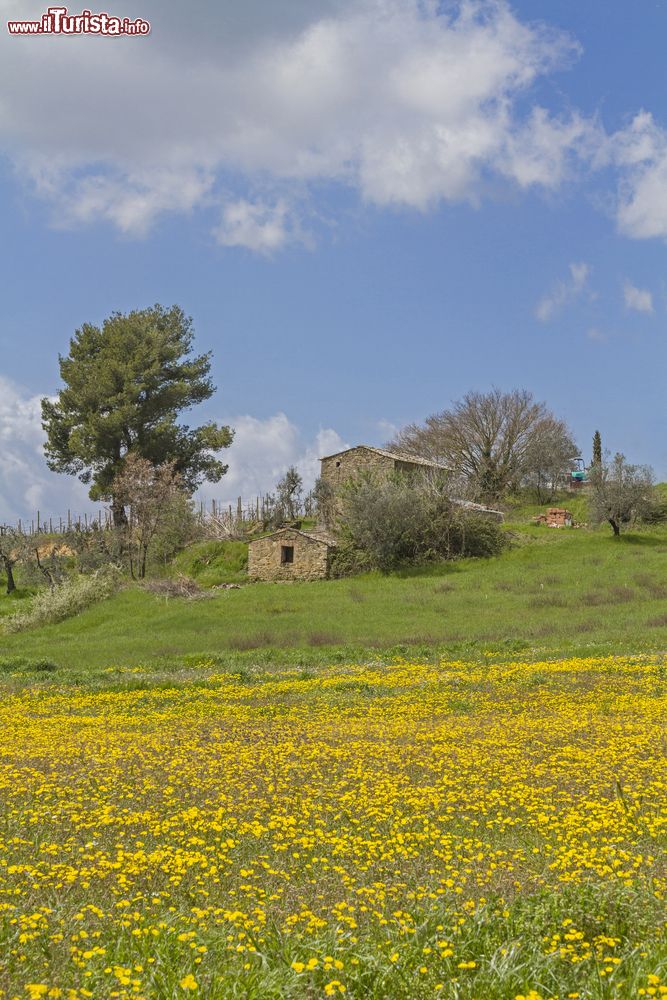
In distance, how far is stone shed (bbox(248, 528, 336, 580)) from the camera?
52.8 metres

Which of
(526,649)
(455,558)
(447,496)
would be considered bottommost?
(526,649)

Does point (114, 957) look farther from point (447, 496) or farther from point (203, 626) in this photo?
point (447, 496)

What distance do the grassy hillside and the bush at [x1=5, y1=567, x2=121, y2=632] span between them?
68.4 inches

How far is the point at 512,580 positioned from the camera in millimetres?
44656

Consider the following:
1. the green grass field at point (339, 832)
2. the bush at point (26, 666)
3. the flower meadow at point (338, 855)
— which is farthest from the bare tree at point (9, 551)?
the flower meadow at point (338, 855)

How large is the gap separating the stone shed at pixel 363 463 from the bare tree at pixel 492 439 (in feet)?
58.2

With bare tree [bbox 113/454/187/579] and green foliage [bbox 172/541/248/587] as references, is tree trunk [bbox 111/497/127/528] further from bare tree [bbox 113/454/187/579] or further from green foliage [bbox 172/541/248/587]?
green foliage [bbox 172/541/248/587]

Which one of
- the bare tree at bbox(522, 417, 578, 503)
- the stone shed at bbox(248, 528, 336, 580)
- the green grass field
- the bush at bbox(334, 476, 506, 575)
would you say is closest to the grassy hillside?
the bush at bbox(334, 476, 506, 575)

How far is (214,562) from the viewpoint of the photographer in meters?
60.0

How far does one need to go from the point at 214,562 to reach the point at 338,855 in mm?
52312

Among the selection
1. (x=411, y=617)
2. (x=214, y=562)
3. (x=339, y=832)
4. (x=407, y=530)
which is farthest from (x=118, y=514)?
(x=339, y=832)

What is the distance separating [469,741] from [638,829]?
5430 mm

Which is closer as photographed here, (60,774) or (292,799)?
(292,799)

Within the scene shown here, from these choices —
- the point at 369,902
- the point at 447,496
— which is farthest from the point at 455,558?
the point at 369,902
